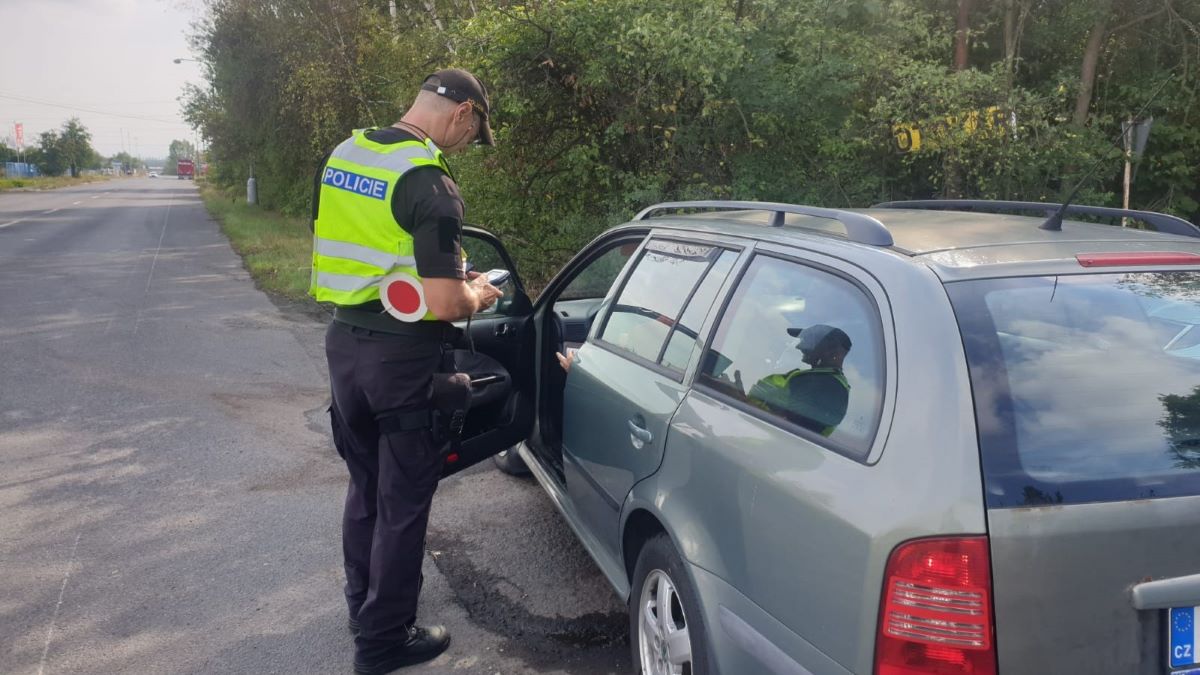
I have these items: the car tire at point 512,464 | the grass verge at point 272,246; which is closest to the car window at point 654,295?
the car tire at point 512,464

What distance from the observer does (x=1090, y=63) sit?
1064 centimetres

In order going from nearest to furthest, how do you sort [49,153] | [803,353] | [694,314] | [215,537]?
[803,353], [694,314], [215,537], [49,153]

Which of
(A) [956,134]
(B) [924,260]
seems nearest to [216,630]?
(B) [924,260]

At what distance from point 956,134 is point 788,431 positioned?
6.11 m

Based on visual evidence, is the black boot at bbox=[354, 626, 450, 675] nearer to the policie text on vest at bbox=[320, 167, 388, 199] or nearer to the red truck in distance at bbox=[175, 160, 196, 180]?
the policie text on vest at bbox=[320, 167, 388, 199]

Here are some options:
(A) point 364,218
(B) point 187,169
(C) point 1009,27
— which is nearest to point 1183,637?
(A) point 364,218

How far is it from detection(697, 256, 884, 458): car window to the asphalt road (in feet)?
4.50

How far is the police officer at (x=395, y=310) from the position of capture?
120 inches

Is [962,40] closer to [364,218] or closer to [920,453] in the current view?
[364,218]

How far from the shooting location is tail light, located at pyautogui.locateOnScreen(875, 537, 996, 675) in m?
1.81

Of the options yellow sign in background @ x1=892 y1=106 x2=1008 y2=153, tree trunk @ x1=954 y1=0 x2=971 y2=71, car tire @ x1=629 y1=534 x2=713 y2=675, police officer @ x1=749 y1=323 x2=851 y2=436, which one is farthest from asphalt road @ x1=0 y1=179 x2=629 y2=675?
tree trunk @ x1=954 y1=0 x2=971 y2=71

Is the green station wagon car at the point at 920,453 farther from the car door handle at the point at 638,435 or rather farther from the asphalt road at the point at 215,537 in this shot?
the asphalt road at the point at 215,537

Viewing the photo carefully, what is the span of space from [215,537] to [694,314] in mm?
2817

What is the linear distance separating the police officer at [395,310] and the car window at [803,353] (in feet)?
3.22
